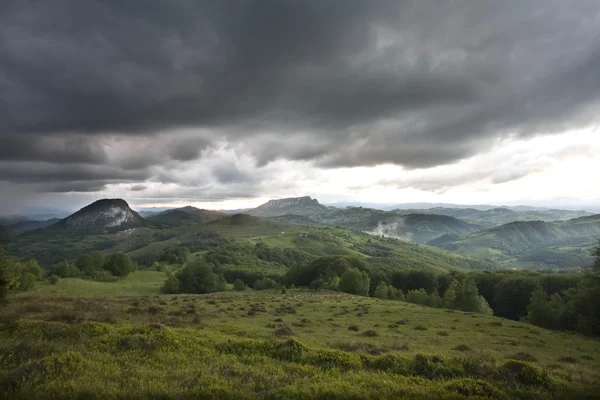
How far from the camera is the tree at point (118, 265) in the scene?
123438 mm

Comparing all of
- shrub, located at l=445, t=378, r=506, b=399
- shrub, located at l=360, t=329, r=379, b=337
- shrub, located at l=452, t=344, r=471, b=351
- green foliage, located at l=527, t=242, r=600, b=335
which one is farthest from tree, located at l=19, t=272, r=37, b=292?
green foliage, located at l=527, t=242, r=600, b=335

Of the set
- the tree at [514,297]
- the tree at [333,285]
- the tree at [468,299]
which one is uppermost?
the tree at [468,299]

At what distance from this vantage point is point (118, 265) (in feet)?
412

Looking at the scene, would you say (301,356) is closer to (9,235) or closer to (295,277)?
(9,235)

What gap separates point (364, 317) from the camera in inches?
1762

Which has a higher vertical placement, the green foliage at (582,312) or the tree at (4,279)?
the tree at (4,279)

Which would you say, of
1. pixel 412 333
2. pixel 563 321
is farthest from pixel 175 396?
pixel 563 321

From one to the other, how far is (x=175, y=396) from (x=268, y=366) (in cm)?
541

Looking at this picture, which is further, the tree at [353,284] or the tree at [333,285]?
the tree at [333,285]

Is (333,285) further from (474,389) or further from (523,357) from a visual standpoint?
(474,389)

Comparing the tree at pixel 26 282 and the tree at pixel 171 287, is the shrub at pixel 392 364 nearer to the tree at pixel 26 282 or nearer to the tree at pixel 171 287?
the tree at pixel 26 282

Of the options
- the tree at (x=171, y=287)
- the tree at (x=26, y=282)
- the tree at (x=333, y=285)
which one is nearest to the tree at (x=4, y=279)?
the tree at (x=26, y=282)

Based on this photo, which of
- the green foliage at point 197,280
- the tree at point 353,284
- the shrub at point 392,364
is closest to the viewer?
the shrub at point 392,364

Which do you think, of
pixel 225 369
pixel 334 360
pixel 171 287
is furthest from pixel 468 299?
pixel 171 287
